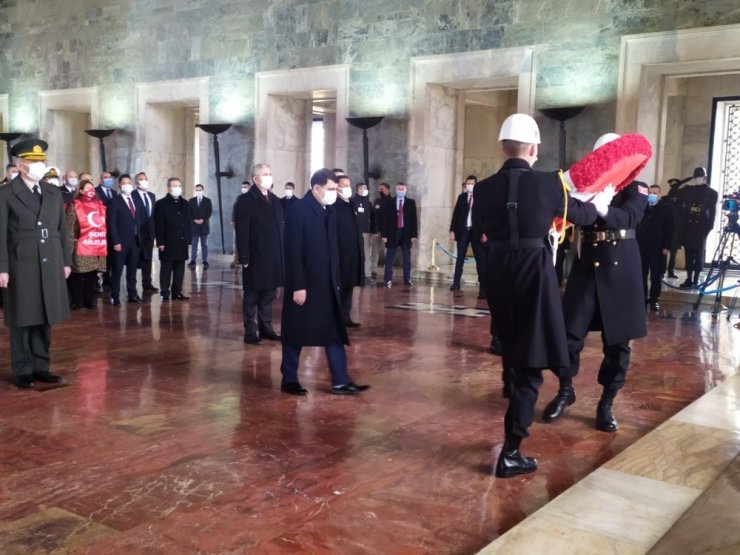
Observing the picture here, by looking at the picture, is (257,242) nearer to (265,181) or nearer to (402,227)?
(265,181)

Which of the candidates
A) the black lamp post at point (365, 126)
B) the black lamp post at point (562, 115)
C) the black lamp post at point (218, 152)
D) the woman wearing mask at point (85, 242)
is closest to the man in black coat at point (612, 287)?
the woman wearing mask at point (85, 242)

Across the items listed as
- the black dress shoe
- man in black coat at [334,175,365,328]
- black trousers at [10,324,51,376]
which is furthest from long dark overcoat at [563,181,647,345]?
black trousers at [10,324,51,376]

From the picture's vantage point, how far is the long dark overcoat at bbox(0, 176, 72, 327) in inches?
201

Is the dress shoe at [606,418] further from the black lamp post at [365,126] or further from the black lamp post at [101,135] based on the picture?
the black lamp post at [101,135]

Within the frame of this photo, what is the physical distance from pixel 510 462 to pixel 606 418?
1.09 m

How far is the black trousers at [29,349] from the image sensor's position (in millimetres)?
5219

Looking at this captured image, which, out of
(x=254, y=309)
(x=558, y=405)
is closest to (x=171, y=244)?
(x=254, y=309)

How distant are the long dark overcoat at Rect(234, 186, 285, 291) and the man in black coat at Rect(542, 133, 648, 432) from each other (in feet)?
10.4

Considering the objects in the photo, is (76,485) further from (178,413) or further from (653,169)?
(653,169)

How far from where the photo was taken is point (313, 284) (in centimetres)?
510

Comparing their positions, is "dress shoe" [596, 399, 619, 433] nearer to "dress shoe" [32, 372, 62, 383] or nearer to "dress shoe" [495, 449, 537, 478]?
"dress shoe" [495, 449, 537, 478]

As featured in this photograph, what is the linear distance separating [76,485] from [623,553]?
7.42 feet

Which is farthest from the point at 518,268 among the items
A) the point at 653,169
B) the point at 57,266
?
the point at 653,169

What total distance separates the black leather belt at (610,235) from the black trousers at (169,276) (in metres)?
6.43
